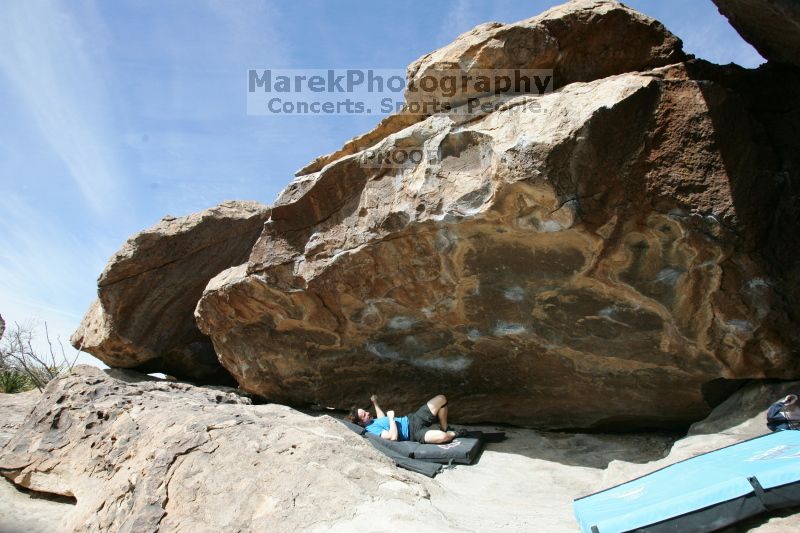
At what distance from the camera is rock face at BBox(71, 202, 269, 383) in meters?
6.44

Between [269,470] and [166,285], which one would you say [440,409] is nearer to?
[269,470]

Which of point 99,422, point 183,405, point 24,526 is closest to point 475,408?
point 183,405

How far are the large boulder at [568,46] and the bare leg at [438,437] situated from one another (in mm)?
2412

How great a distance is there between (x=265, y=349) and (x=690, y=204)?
3835 mm

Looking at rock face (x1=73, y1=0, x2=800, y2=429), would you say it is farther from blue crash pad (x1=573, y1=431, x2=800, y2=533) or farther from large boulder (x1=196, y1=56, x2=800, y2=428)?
blue crash pad (x1=573, y1=431, x2=800, y2=533)

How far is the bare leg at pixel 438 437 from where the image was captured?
15.1ft

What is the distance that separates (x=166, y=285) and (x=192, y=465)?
3521 mm

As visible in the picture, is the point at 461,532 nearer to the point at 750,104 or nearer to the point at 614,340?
the point at 614,340

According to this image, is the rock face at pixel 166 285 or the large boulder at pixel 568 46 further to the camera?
the rock face at pixel 166 285

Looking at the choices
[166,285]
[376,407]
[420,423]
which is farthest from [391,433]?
[166,285]

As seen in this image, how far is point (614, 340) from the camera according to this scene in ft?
13.9

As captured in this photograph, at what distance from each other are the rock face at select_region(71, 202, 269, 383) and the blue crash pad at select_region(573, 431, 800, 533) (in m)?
4.99

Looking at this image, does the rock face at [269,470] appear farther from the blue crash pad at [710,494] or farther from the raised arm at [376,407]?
the raised arm at [376,407]

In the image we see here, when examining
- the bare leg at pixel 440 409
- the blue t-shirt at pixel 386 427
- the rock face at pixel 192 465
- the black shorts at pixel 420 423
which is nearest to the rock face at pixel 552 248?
the bare leg at pixel 440 409
